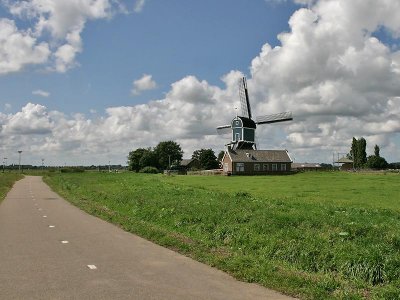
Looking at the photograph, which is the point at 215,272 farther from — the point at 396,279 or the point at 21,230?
the point at 21,230

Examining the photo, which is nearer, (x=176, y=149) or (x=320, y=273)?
(x=320, y=273)

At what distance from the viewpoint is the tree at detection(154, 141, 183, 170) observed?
16391 cm

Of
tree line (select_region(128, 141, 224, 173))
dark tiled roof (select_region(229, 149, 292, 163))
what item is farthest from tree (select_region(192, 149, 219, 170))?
dark tiled roof (select_region(229, 149, 292, 163))

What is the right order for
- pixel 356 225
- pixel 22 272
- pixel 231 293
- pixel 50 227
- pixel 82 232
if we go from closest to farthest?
pixel 231 293 → pixel 22 272 → pixel 356 225 → pixel 82 232 → pixel 50 227

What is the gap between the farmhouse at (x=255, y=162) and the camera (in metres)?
98.6

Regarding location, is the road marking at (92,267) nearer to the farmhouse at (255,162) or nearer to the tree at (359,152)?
the farmhouse at (255,162)

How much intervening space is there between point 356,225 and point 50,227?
36.7ft

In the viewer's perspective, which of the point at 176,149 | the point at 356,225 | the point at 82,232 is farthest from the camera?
the point at 176,149

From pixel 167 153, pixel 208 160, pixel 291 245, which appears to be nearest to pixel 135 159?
pixel 167 153

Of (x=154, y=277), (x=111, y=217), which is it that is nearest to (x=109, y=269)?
(x=154, y=277)

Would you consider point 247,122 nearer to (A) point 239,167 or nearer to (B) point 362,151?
(A) point 239,167

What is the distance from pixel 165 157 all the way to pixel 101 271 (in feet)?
511

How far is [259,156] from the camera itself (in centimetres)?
10369

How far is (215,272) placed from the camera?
9977 millimetres
